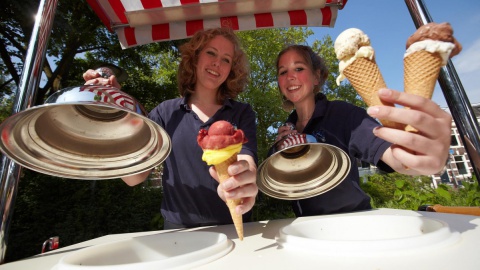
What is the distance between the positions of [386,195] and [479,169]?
11.0 meters

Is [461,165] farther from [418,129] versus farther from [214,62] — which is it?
[418,129]

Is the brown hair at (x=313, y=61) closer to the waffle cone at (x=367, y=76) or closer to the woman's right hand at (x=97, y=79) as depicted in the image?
the waffle cone at (x=367, y=76)

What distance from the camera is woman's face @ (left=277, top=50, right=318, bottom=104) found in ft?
6.57

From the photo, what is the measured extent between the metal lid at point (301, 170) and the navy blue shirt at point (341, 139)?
0.70 ft

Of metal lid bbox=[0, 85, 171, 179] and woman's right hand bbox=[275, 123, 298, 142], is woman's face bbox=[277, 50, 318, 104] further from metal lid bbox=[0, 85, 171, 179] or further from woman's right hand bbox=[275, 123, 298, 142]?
metal lid bbox=[0, 85, 171, 179]

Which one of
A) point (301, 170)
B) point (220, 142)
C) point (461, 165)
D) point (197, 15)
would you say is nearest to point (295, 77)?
point (301, 170)

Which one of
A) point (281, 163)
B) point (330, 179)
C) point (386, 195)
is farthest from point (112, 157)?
point (386, 195)

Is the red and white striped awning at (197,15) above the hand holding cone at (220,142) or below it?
above

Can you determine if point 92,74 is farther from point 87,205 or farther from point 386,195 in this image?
point 386,195

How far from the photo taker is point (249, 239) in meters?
1.19

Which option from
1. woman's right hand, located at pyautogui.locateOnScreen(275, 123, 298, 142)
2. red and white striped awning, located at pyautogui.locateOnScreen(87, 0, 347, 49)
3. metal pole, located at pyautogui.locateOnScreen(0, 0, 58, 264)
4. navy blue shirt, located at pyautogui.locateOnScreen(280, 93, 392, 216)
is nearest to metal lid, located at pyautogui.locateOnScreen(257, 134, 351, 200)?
woman's right hand, located at pyautogui.locateOnScreen(275, 123, 298, 142)

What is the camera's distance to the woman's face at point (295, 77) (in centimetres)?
200

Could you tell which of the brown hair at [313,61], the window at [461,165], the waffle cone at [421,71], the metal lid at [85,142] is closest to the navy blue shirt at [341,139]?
the brown hair at [313,61]

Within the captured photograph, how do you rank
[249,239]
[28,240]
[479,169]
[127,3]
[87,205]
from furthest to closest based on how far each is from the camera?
[87,205]
[28,240]
[127,3]
[249,239]
[479,169]
